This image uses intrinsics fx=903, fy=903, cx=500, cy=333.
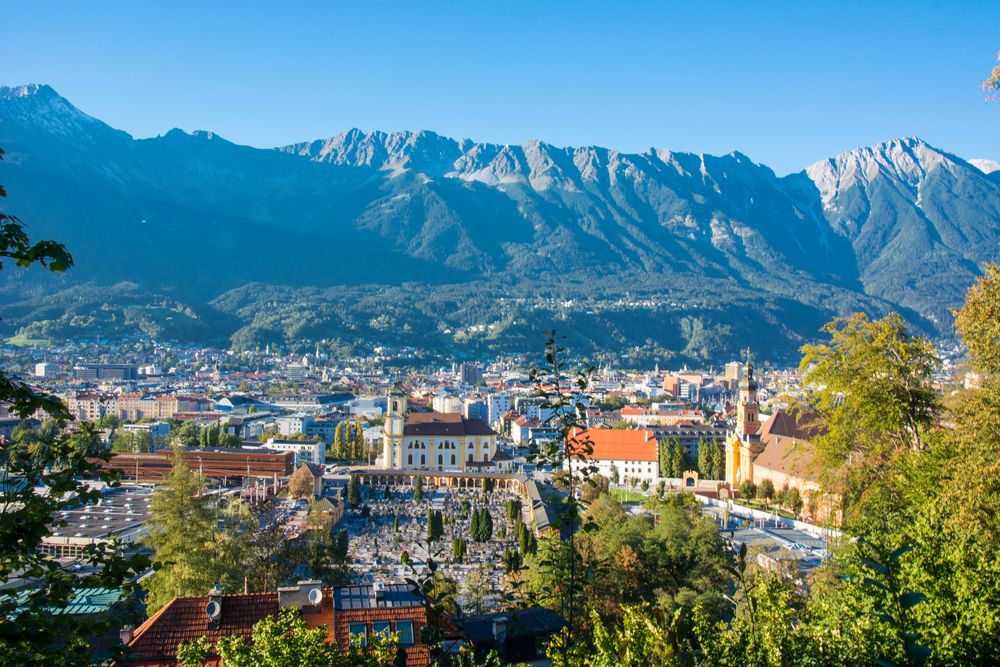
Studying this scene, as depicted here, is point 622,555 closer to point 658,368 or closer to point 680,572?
point 680,572

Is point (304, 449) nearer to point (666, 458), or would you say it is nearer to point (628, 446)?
point (628, 446)

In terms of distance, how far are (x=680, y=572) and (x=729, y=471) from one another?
2808 cm

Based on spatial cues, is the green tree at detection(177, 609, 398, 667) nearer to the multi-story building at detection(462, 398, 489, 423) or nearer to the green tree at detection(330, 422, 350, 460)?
the green tree at detection(330, 422, 350, 460)

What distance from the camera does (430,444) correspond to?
54188mm

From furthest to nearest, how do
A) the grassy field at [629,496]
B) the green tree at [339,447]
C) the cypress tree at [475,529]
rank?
the green tree at [339,447]
the grassy field at [629,496]
the cypress tree at [475,529]

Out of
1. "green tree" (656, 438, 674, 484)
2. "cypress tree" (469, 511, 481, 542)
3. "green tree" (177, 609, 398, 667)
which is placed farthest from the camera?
"green tree" (656, 438, 674, 484)

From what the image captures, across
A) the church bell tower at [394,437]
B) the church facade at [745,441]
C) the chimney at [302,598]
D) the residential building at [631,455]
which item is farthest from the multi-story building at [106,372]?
the chimney at [302,598]

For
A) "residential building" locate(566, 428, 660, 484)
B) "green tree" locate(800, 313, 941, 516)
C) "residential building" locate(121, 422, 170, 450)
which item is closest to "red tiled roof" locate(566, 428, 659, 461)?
"residential building" locate(566, 428, 660, 484)

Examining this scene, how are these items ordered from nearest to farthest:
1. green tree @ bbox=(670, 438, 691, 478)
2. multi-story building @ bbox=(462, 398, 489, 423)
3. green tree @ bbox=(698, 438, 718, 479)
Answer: green tree @ bbox=(698, 438, 718, 479), green tree @ bbox=(670, 438, 691, 478), multi-story building @ bbox=(462, 398, 489, 423)

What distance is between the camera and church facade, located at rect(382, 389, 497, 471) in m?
53.8

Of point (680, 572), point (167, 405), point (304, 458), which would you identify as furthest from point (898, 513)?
point (167, 405)

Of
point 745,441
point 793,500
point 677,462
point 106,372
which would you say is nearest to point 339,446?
point 677,462

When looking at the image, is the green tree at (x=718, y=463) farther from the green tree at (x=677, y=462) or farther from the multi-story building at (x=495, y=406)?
the multi-story building at (x=495, y=406)

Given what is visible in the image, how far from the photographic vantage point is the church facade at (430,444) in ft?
176
